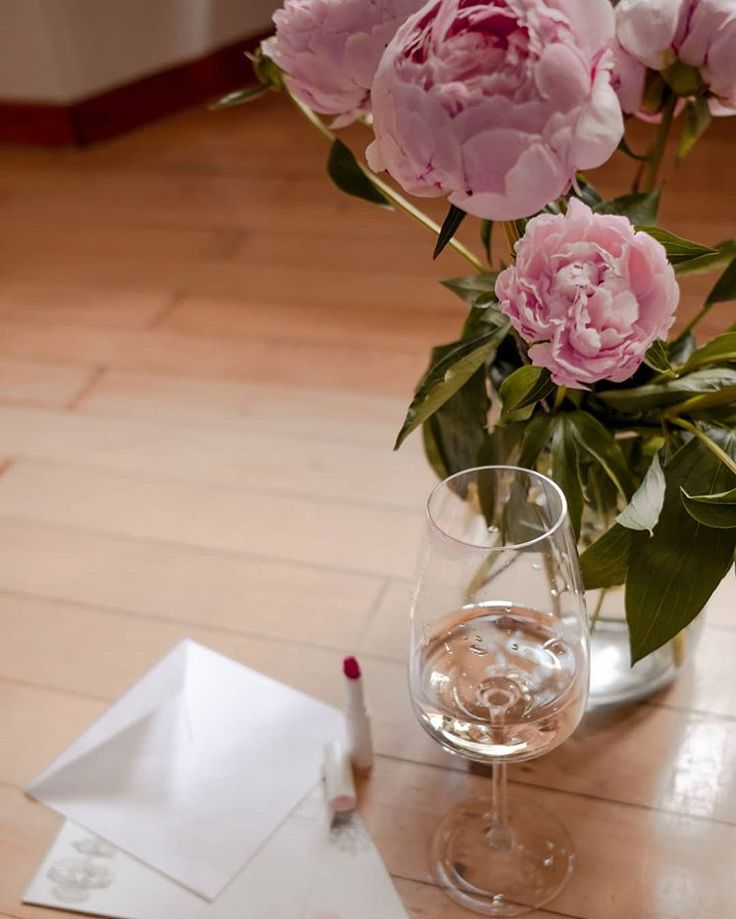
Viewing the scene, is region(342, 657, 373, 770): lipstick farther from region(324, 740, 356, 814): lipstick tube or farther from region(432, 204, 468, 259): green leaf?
region(432, 204, 468, 259): green leaf

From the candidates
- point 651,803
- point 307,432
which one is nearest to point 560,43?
point 651,803

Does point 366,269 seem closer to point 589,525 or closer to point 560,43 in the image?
point 589,525

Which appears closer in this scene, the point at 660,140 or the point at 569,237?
the point at 569,237

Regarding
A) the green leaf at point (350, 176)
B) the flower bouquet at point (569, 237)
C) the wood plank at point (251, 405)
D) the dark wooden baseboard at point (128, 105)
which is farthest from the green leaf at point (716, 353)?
the dark wooden baseboard at point (128, 105)

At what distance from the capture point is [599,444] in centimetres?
72

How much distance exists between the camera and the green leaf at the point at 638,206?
2.46 ft

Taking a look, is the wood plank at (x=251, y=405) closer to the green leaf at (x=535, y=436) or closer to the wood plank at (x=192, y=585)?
the wood plank at (x=192, y=585)

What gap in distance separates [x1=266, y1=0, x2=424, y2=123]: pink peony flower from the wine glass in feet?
0.78

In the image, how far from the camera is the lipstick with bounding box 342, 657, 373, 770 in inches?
35.4

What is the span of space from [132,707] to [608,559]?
47 centimetres

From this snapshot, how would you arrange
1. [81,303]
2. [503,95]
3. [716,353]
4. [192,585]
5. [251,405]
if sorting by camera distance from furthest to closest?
1. [81,303]
2. [251,405]
3. [192,585]
4. [716,353]
5. [503,95]

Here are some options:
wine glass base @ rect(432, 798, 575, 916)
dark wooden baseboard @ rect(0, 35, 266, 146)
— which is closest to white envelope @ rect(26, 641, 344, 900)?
wine glass base @ rect(432, 798, 575, 916)

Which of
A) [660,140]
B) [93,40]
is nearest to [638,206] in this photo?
[660,140]

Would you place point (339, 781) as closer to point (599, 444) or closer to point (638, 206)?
point (599, 444)
